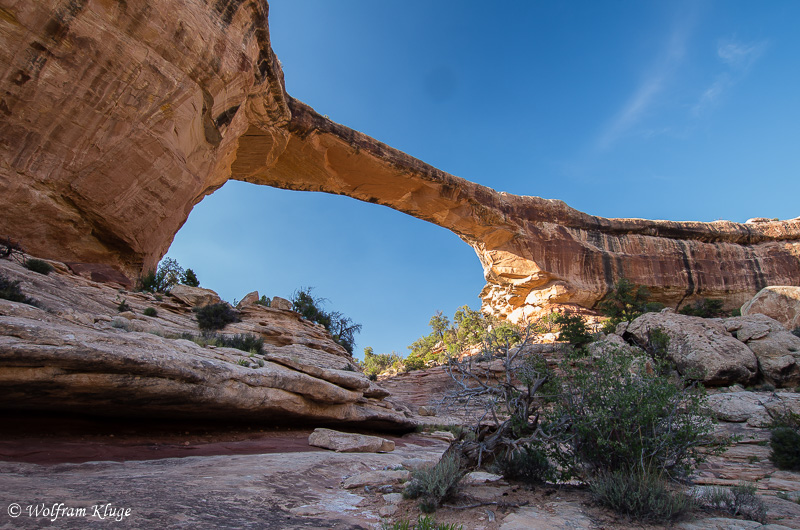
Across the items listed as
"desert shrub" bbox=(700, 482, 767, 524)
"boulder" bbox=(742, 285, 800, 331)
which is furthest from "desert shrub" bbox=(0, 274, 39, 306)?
"boulder" bbox=(742, 285, 800, 331)

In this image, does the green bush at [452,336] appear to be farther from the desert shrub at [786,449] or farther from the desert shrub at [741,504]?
the desert shrub at [741,504]

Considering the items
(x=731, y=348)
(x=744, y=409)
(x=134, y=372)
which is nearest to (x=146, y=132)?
(x=134, y=372)

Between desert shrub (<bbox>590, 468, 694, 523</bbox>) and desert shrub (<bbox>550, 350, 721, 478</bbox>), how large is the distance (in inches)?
11.6

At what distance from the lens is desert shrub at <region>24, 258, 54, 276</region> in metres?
9.83

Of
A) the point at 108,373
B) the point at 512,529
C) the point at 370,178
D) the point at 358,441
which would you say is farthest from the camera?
the point at 370,178

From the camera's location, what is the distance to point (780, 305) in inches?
810

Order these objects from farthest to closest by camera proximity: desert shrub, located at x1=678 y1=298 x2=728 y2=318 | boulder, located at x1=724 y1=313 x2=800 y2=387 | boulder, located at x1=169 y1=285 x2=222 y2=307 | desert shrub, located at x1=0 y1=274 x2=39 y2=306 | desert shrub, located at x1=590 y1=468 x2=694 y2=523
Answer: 1. desert shrub, located at x1=678 y1=298 x2=728 y2=318
2. boulder, located at x1=169 y1=285 x2=222 y2=307
3. boulder, located at x1=724 y1=313 x2=800 y2=387
4. desert shrub, located at x1=0 y1=274 x2=39 y2=306
5. desert shrub, located at x1=590 y1=468 x2=694 y2=523

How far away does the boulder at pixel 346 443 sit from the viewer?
7500 millimetres

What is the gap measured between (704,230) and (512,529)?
37.1 metres

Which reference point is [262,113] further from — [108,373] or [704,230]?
[704,230]

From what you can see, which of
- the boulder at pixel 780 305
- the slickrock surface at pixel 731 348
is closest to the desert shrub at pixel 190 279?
the slickrock surface at pixel 731 348

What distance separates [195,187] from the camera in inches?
586

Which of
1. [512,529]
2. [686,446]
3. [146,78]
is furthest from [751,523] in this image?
[146,78]

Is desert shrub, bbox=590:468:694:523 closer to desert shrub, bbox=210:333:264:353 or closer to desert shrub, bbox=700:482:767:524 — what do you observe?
desert shrub, bbox=700:482:767:524
